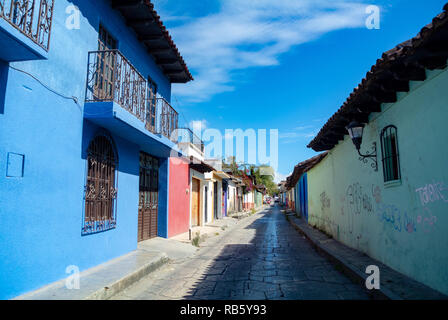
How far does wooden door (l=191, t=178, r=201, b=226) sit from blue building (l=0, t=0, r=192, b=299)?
255 inches

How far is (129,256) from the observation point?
7375 millimetres

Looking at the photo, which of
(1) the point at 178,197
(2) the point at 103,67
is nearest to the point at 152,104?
(2) the point at 103,67

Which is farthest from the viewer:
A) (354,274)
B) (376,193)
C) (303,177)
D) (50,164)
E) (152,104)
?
(303,177)

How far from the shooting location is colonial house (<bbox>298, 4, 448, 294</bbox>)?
13.7 ft

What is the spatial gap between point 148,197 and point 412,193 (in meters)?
7.35

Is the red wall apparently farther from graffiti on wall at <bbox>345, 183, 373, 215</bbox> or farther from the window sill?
the window sill

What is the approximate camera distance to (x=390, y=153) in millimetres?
6070

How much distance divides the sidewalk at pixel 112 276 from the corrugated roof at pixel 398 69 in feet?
17.3

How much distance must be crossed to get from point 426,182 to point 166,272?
205 inches

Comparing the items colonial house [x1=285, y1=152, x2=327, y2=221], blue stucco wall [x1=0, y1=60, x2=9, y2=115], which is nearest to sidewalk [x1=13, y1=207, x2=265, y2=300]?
blue stucco wall [x1=0, y1=60, x2=9, y2=115]

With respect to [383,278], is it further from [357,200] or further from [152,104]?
[152,104]

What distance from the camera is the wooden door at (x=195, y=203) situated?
1563cm

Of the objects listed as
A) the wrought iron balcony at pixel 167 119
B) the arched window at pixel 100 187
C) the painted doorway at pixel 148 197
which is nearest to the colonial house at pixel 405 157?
the wrought iron balcony at pixel 167 119

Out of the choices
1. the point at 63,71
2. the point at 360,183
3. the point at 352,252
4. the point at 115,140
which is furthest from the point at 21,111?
the point at 352,252
